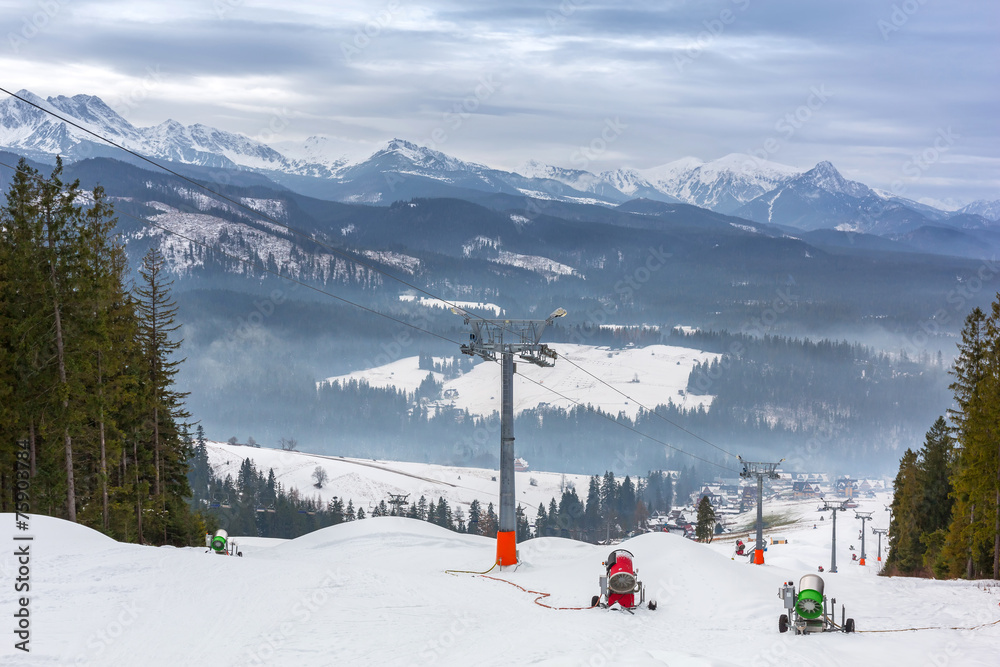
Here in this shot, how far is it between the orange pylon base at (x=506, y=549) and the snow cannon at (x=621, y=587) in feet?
31.5

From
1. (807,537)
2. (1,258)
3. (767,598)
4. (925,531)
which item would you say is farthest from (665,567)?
(807,537)

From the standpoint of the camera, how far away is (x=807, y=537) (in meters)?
137

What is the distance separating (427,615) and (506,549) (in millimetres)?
12706

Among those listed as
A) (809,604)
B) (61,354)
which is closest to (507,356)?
(809,604)

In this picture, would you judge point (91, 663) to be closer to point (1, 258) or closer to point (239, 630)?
point (239, 630)

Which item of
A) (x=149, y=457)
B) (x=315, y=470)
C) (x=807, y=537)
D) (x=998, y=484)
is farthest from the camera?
(x=315, y=470)

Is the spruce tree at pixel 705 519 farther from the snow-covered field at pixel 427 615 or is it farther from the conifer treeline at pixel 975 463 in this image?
the snow-covered field at pixel 427 615

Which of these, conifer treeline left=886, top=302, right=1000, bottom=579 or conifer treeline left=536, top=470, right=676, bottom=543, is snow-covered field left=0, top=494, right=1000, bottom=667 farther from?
conifer treeline left=536, top=470, right=676, bottom=543

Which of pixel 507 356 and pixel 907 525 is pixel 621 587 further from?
pixel 907 525

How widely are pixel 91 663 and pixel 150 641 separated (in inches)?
70.6

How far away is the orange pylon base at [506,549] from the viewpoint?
35938mm

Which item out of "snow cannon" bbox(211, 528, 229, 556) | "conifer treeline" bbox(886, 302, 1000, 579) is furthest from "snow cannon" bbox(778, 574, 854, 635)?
"snow cannon" bbox(211, 528, 229, 556)

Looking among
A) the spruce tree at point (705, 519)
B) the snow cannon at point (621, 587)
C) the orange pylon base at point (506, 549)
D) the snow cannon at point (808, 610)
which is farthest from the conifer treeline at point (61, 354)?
the spruce tree at point (705, 519)

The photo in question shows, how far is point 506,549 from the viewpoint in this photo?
118ft
